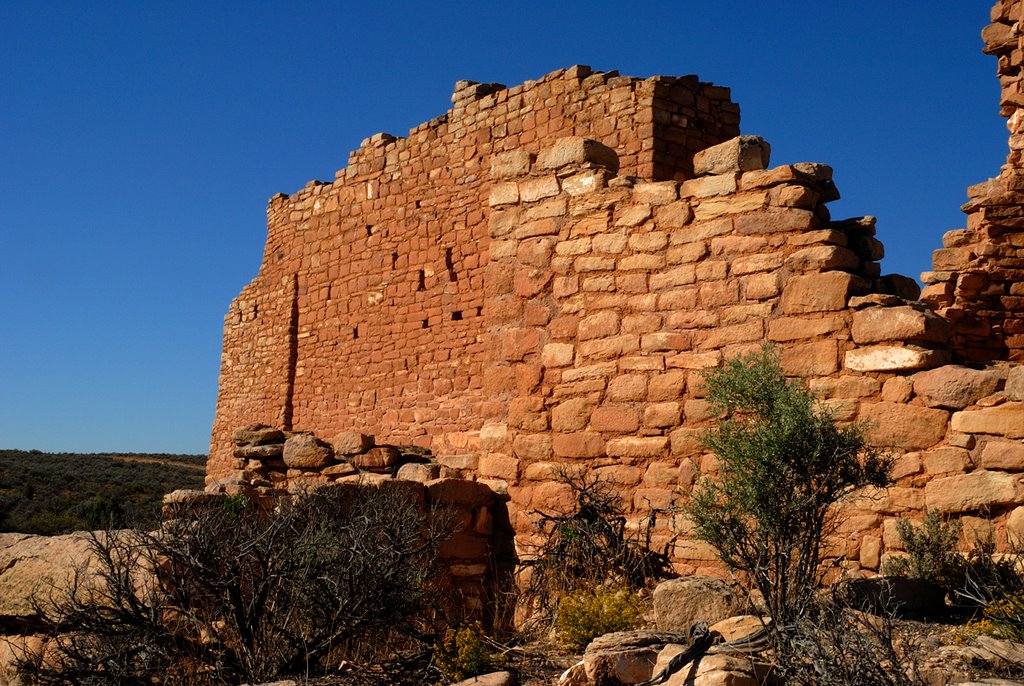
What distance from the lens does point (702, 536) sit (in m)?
4.52

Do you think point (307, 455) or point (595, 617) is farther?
point (307, 455)

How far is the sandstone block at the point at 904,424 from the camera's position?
4.96 meters

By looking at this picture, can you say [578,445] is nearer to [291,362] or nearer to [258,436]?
[258,436]

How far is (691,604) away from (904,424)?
1622 millimetres

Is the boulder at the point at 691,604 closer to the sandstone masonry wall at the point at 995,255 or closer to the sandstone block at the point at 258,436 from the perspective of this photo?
the sandstone block at the point at 258,436

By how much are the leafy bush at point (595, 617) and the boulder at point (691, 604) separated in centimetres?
29

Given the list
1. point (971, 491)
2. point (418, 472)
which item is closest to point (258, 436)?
point (418, 472)

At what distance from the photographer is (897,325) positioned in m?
5.16

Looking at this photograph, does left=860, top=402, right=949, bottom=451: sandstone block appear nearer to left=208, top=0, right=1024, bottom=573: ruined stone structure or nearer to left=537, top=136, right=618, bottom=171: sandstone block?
left=208, top=0, right=1024, bottom=573: ruined stone structure

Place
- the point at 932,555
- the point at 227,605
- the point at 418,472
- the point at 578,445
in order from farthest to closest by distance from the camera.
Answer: the point at 418,472, the point at 578,445, the point at 932,555, the point at 227,605

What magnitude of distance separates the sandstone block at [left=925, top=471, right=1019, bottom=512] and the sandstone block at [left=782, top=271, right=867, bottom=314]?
3.69 feet

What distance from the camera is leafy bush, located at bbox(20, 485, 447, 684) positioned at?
443 cm

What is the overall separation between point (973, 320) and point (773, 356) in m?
4.73

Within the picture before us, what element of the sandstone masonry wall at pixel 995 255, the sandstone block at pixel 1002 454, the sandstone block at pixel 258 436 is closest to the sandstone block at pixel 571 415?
the sandstone block at pixel 1002 454
